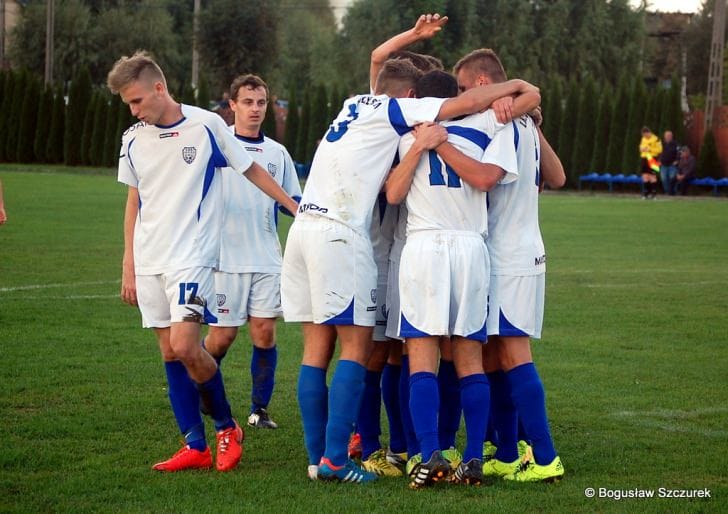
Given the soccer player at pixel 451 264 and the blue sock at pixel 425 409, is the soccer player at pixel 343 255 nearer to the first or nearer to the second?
the soccer player at pixel 451 264

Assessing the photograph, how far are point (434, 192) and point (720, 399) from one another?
323 centimetres

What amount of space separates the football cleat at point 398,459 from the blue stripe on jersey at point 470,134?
170 cm

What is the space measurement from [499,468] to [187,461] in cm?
158

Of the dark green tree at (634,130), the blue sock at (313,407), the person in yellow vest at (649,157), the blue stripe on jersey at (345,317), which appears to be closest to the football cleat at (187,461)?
the blue sock at (313,407)

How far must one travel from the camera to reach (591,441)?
6730mm

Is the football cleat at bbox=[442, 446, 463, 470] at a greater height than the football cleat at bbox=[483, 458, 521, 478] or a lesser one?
greater

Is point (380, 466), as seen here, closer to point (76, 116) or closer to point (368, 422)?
point (368, 422)

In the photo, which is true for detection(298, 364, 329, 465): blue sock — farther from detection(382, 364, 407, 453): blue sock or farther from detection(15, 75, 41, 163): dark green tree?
detection(15, 75, 41, 163): dark green tree

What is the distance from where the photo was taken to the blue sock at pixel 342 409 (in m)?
5.71

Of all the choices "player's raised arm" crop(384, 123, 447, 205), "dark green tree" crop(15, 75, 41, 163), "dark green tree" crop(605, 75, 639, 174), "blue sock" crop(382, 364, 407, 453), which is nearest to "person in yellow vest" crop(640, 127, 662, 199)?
"dark green tree" crop(605, 75, 639, 174)

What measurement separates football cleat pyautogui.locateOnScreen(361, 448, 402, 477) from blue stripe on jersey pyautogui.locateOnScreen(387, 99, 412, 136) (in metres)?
1.70

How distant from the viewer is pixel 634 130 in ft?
122

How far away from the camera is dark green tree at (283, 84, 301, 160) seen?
42281mm

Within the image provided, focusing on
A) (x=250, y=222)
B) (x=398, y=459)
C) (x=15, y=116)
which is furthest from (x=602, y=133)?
(x=398, y=459)
